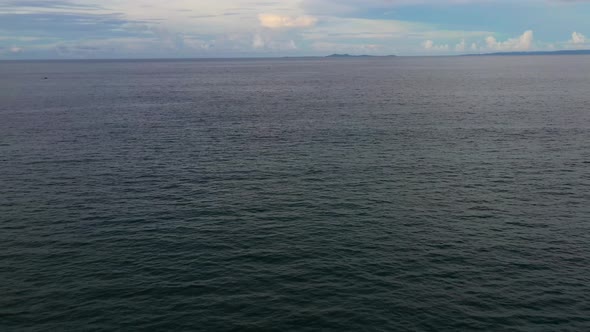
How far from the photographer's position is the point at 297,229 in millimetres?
62750

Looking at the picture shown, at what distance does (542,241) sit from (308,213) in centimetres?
2992

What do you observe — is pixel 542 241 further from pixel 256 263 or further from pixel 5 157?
pixel 5 157

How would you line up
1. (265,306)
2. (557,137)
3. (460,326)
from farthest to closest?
(557,137) → (265,306) → (460,326)

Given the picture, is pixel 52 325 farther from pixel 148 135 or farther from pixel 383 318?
pixel 148 135

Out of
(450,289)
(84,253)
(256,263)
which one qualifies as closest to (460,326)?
(450,289)

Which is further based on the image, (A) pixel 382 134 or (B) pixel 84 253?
(A) pixel 382 134

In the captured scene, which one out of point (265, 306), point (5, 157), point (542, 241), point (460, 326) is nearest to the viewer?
point (460, 326)

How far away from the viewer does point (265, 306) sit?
45.0 meters

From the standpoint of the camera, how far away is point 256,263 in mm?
53438

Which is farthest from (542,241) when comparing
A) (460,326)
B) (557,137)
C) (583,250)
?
(557,137)

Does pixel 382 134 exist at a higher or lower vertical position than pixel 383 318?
higher

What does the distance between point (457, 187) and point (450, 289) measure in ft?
109

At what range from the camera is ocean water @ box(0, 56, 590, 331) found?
145 feet

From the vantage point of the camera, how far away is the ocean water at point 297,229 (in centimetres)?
4422
